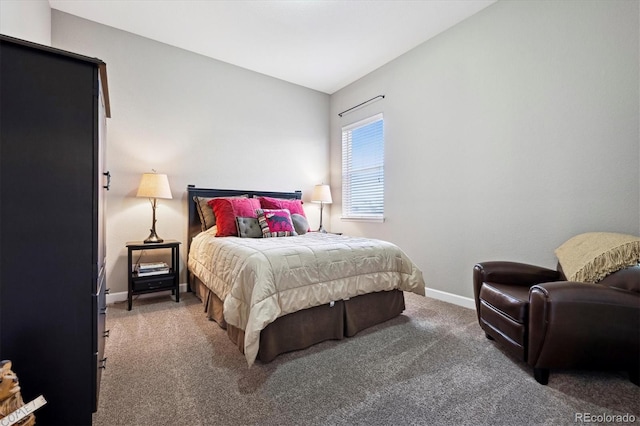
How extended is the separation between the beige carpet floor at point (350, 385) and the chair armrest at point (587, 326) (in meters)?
0.19

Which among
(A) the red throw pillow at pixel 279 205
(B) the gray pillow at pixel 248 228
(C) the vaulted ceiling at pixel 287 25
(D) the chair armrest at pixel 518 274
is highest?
(C) the vaulted ceiling at pixel 287 25

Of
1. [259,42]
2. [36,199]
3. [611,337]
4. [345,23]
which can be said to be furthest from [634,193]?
[259,42]

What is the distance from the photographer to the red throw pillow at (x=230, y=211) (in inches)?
114

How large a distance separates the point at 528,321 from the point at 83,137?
2.47 metres

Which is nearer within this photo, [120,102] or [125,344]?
[125,344]

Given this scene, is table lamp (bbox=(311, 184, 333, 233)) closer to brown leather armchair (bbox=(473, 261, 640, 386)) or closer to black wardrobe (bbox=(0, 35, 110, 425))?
brown leather armchair (bbox=(473, 261, 640, 386))

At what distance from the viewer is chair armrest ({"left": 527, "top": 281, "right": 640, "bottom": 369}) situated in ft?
4.69

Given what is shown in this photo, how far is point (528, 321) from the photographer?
5.23 feet

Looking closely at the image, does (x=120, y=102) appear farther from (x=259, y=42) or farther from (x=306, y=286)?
(x=306, y=286)

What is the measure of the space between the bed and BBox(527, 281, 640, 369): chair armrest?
98cm

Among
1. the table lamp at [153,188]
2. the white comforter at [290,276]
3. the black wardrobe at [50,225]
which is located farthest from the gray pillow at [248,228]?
the black wardrobe at [50,225]

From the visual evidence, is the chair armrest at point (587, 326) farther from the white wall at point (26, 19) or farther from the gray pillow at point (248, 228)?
the white wall at point (26, 19)

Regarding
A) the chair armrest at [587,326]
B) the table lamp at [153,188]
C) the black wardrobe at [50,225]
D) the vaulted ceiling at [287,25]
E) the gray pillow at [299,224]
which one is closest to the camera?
the black wardrobe at [50,225]

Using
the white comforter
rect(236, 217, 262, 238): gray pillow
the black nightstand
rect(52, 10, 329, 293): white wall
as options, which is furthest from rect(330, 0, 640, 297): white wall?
the black nightstand
